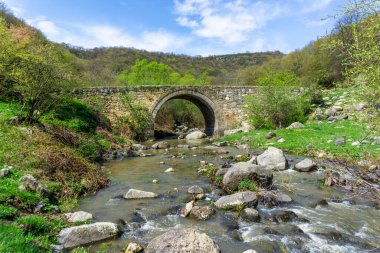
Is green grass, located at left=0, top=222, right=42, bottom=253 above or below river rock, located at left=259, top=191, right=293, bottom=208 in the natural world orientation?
above

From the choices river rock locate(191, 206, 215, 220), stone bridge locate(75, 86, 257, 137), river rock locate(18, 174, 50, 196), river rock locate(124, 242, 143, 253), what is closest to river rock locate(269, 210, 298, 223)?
river rock locate(191, 206, 215, 220)

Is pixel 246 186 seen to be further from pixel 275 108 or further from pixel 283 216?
pixel 275 108

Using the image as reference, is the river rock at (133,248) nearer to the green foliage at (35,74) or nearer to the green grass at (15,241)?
the green grass at (15,241)

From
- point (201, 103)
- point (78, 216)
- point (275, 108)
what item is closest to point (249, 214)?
point (78, 216)

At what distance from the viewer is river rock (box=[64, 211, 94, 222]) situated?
583 cm

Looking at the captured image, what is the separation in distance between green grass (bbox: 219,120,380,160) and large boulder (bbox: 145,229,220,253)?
799cm

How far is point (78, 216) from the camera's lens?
595 centimetres

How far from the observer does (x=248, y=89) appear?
78.1ft

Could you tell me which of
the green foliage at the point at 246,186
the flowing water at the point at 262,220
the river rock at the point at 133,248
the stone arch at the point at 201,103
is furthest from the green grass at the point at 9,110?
the stone arch at the point at 201,103

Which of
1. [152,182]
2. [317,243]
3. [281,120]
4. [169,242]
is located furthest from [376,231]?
[281,120]

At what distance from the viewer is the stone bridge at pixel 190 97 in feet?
68.2

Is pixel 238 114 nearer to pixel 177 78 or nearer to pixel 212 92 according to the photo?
pixel 212 92

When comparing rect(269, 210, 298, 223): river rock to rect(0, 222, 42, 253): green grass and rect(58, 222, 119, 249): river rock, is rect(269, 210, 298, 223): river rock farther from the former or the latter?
rect(0, 222, 42, 253): green grass

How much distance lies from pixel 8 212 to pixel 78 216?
126 cm
